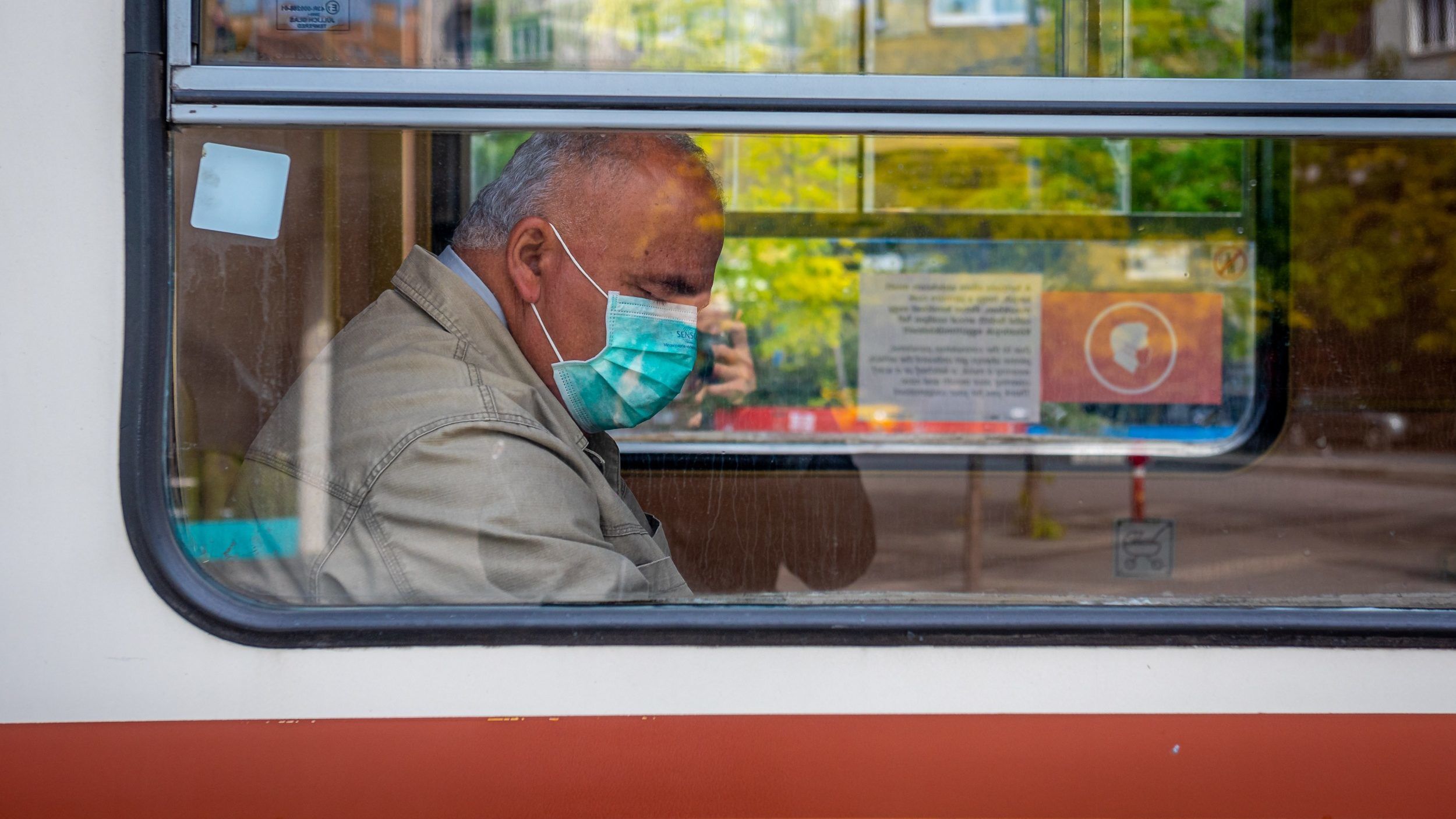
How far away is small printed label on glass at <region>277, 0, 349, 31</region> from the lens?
133 cm

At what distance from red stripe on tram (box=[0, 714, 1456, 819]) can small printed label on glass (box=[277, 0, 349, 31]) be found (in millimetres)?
830

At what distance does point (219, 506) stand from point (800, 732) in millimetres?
804

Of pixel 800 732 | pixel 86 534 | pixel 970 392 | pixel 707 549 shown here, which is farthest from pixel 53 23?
pixel 970 392

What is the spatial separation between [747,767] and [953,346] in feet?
7.46

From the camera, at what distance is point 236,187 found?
1.37 m

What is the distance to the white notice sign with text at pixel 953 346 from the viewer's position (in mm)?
3354

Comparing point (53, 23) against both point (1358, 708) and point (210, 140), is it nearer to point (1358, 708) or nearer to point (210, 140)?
point (210, 140)

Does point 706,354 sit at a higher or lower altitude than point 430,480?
higher

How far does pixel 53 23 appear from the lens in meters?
1.25

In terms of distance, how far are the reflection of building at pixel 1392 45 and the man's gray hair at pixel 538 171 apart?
3.14 ft

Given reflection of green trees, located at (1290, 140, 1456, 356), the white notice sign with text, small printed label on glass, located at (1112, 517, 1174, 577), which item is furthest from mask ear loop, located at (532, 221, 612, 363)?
small printed label on glass, located at (1112, 517, 1174, 577)

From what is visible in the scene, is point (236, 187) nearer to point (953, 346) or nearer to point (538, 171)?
point (538, 171)

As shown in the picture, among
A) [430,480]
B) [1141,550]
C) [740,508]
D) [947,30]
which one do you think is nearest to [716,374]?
[740,508]

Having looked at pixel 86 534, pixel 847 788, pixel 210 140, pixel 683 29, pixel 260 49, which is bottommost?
pixel 847 788
